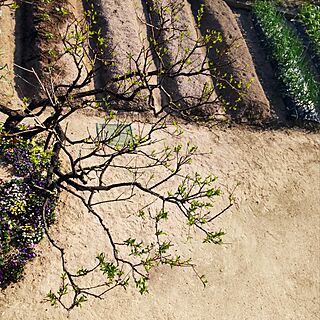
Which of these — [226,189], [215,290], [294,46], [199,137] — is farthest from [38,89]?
[294,46]

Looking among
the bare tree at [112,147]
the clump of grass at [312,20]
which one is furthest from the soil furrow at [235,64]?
the clump of grass at [312,20]

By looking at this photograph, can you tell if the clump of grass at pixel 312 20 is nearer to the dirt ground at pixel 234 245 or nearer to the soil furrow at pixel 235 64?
the soil furrow at pixel 235 64

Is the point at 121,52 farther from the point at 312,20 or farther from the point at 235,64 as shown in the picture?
the point at 312,20

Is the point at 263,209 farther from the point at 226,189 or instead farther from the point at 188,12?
the point at 188,12

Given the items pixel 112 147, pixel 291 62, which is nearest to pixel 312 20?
pixel 291 62

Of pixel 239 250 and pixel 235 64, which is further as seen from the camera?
pixel 235 64
